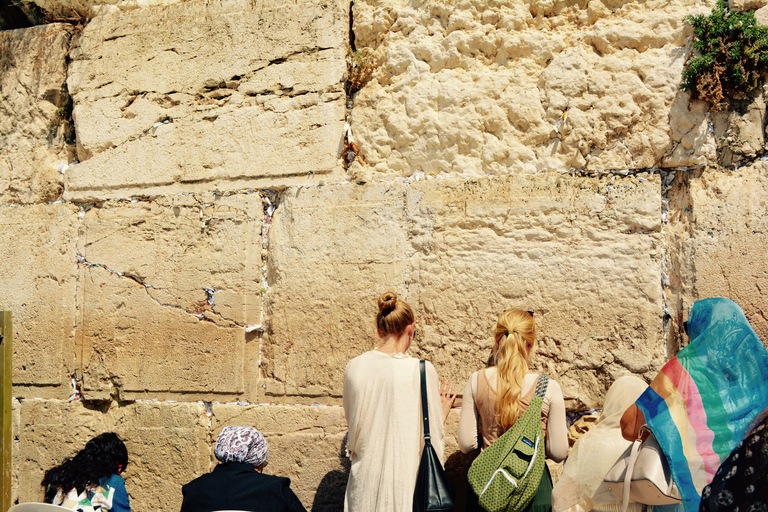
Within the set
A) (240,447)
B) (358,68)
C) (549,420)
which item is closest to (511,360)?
(549,420)

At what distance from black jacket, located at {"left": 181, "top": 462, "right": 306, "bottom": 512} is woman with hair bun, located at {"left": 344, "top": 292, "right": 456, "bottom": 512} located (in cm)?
34

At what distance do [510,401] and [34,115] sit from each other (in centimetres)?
388

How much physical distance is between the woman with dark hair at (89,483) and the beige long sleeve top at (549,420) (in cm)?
167

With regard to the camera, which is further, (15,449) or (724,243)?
(15,449)

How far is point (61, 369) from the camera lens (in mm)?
3938

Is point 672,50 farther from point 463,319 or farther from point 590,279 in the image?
point 463,319

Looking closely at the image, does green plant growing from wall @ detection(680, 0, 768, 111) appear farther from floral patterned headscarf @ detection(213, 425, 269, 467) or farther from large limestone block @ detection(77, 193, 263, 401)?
floral patterned headscarf @ detection(213, 425, 269, 467)

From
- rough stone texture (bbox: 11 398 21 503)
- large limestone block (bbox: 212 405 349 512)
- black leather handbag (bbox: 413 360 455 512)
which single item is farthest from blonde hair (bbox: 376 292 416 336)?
rough stone texture (bbox: 11 398 21 503)

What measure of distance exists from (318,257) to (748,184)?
237 cm

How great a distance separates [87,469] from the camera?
278 centimetres

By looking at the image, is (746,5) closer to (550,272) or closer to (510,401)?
(550,272)

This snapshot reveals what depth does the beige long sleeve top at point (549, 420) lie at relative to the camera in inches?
99.1

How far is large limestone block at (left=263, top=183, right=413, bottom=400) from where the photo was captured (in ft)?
11.4

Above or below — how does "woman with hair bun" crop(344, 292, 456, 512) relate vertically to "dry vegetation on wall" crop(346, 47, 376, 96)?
below
